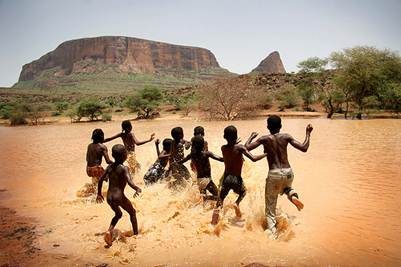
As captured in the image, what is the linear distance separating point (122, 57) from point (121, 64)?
5.72 meters

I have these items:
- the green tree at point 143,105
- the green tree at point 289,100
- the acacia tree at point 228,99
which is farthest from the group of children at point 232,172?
the green tree at point 289,100

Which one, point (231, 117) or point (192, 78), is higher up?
point (192, 78)

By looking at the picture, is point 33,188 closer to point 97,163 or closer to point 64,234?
point 97,163

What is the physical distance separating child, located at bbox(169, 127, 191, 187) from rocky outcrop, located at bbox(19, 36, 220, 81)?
131 metres

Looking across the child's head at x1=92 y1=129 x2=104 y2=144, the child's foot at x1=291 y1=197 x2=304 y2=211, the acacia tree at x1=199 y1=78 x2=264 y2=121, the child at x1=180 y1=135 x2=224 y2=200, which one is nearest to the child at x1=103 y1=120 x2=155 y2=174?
the child's head at x1=92 y1=129 x2=104 y2=144

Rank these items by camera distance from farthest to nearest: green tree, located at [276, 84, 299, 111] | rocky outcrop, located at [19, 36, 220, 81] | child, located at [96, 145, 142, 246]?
rocky outcrop, located at [19, 36, 220, 81], green tree, located at [276, 84, 299, 111], child, located at [96, 145, 142, 246]

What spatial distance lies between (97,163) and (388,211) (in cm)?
528

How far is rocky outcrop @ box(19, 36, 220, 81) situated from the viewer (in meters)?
142

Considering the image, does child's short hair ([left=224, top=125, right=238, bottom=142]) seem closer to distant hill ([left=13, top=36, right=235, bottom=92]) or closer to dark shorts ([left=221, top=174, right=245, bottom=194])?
dark shorts ([left=221, top=174, right=245, bottom=194])

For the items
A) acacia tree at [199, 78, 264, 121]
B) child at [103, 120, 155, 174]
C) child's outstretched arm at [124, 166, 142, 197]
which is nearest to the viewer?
child's outstretched arm at [124, 166, 142, 197]

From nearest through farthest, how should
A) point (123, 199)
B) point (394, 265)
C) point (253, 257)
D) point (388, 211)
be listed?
1. point (394, 265)
2. point (253, 257)
3. point (123, 199)
4. point (388, 211)

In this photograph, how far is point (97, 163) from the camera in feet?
24.2

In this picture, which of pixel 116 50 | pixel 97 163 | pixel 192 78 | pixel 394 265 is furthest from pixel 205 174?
pixel 116 50

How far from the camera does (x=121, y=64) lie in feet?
461
